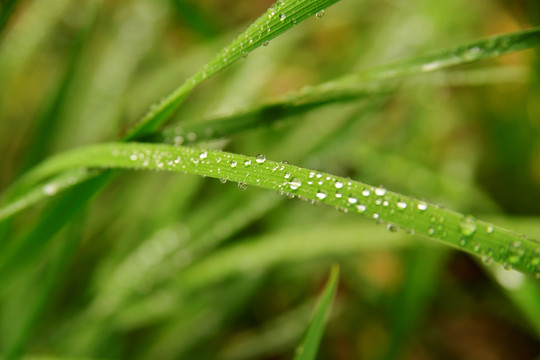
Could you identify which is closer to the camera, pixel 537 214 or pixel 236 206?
pixel 236 206

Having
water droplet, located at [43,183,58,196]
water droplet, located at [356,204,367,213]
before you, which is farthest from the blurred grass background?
water droplet, located at [356,204,367,213]

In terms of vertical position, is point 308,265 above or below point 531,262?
above

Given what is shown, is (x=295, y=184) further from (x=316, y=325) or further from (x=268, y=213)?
(x=268, y=213)

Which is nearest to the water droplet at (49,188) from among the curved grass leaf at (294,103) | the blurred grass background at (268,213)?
the curved grass leaf at (294,103)

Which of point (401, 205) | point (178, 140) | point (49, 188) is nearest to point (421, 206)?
point (401, 205)

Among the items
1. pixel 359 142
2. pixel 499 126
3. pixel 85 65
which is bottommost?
pixel 359 142

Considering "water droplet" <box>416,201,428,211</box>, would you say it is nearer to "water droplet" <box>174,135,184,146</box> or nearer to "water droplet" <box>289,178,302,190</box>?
"water droplet" <box>289,178,302,190</box>

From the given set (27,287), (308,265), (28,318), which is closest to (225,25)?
(308,265)

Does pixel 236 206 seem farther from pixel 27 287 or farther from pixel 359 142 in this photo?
pixel 27 287

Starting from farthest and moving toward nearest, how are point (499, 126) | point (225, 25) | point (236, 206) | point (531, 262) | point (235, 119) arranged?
point (225, 25), point (499, 126), point (236, 206), point (235, 119), point (531, 262)
